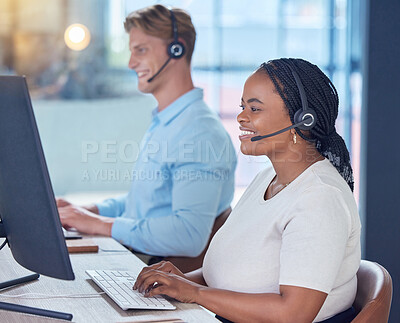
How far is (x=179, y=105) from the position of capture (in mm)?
2496

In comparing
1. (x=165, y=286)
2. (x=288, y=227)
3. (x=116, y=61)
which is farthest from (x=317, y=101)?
(x=116, y=61)

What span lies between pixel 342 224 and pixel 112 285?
56 cm

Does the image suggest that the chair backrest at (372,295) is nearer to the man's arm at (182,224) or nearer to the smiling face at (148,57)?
the man's arm at (182,224)

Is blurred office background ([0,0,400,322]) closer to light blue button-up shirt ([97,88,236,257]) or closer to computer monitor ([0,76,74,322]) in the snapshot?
light blue button-up shirt ([97,88,236,257])

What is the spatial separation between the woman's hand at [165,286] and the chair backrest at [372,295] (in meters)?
0.37

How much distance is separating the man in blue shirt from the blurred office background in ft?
5.10

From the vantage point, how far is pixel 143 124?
430 cm

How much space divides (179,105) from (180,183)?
0.38 m

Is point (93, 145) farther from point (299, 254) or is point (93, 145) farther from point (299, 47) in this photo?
point (299, 254)

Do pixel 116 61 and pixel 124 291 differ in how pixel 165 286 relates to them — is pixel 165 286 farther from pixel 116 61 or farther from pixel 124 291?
pixel 116 61

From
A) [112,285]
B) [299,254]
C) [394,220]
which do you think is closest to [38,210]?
[112,285]

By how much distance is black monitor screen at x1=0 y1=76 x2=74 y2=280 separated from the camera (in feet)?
3.86

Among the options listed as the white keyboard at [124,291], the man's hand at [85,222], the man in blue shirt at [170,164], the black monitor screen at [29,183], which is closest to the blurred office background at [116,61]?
the man in blue shirt at [170,164]

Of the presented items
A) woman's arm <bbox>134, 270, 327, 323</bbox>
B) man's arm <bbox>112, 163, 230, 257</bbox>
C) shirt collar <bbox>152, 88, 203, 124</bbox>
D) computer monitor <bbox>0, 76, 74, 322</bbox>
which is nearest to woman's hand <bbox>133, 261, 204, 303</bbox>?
woman's arm <bbox>134, 270, 327, 323</bbox>
